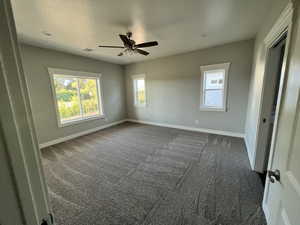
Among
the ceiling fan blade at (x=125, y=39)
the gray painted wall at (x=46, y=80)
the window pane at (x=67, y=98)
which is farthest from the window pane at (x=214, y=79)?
the window pane at (x=67, y=98)

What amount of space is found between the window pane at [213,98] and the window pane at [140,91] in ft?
8.43

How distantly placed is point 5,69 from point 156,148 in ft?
10.6

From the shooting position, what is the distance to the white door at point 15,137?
1.23ft

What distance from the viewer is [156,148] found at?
134 inches

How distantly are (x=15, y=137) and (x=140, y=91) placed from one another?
5.53 metres

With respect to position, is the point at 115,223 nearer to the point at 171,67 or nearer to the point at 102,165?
the point at 102,165

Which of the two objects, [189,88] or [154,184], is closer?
[154,184]

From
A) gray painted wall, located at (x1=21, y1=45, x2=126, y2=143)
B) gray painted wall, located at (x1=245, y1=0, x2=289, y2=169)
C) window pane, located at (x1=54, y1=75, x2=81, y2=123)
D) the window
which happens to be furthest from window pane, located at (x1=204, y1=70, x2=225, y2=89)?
window pane, located at (x1=54, y1=75, x2=81, y2=123)

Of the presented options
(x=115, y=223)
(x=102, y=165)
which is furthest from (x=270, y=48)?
(x=102, y=165)

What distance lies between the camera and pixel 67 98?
165 inches

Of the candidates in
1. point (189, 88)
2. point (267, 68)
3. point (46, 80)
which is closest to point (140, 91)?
point (189, 88)

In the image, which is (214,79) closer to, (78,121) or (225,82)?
(225,82)

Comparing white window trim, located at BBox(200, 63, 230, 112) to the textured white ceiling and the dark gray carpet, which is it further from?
the dark gray carpet

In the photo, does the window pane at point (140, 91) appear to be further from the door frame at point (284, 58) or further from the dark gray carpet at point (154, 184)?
the door frame at point (284, 58)
